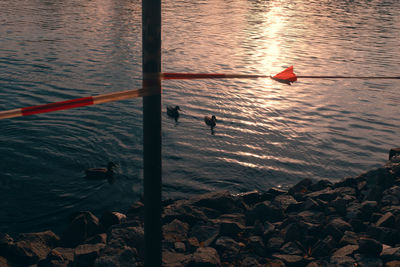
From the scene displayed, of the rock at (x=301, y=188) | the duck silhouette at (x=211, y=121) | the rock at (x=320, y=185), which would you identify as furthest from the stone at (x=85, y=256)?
the duck silhouette at (x=211, y=121)

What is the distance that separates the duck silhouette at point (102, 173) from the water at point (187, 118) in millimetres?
149

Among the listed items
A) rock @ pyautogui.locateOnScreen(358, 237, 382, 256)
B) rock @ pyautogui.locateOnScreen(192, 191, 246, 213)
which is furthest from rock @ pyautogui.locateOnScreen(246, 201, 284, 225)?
rock @ pyautogui.locateOnScreen(358, 237, 382, 256)

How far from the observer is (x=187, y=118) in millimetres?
14914

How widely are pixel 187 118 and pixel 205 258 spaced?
941 centimetres

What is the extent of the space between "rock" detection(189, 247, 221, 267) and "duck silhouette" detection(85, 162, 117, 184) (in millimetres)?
4566

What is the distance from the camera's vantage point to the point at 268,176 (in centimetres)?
1074

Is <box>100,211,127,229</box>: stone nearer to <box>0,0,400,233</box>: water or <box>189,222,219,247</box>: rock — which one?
<box>0,0,400,233</box>: water

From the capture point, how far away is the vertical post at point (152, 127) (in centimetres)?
403

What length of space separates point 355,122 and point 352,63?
1073 centimetres

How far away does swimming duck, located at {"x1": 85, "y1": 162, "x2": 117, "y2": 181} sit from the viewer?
32.7 feet

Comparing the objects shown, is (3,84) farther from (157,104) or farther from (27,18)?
(27,18)

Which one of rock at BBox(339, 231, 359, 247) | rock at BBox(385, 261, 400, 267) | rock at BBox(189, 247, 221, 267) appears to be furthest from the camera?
rock at BBox(339, 231, 359, 247)

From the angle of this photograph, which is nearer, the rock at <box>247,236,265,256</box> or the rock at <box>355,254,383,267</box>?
the rock at <box>355,254,383,267</box>

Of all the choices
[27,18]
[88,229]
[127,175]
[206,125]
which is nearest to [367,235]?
[88,229]
